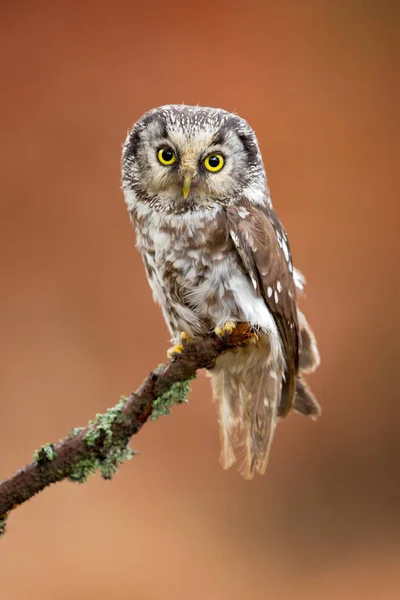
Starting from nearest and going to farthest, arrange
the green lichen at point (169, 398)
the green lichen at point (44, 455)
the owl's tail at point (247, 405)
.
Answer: the green lichen at point (44, 455) < the green lichen at point (169, 398) < the owl's tail at point (247, 405)

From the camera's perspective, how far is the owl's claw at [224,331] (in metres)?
1.82

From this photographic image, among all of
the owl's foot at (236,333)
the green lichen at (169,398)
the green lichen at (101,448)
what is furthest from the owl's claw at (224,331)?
the green lichen at (101,448)

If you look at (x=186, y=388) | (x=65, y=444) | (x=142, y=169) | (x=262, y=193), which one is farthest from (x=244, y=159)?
(x=65, y=444)

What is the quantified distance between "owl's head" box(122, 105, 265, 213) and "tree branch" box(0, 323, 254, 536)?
0.36m

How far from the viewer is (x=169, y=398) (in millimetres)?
1807

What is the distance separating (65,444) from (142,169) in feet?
2.30

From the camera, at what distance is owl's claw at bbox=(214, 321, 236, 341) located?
5.96 feet

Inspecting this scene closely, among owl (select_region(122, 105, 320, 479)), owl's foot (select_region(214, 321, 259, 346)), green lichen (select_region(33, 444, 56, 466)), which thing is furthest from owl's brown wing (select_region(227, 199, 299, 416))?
green lichen (select_region(33, 444, 56, 466))

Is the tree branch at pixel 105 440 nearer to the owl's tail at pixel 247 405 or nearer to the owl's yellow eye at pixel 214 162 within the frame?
the owl's tail at pixel 247 405

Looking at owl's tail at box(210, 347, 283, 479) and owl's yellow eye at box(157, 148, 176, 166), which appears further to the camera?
owl's tail at box(210, 347, 283, 479)

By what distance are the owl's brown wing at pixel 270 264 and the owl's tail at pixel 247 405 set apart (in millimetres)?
67

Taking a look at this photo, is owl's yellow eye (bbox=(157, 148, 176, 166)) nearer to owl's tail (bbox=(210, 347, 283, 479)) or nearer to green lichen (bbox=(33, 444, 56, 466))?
owl's tail (bbox=(210, 347, 283, 479))

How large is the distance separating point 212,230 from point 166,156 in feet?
0.69

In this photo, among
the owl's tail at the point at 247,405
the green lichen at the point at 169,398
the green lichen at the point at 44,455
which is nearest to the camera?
the green lichen at the point at 44,455
